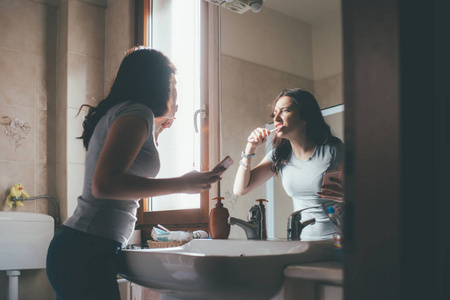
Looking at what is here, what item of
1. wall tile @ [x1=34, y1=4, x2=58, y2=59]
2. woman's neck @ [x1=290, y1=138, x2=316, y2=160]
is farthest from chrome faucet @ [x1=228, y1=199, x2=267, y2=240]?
wall tile @ [x1=34, y1=4, x2=58, y2=59]

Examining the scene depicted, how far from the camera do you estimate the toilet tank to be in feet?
7.62

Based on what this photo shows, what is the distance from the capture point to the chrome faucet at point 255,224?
4.46ft

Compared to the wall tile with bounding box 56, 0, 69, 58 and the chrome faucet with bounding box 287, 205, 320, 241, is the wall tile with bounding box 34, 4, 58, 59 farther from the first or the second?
the chrome faucet with bounding box 287, 205, 320, 241

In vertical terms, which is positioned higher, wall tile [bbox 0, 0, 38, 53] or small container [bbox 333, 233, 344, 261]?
wall tile [bbox 0, 0, 38, 53]

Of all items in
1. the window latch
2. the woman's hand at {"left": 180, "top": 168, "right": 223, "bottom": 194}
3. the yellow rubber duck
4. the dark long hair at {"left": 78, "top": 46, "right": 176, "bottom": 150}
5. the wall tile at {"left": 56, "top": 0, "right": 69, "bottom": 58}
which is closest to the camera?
the woman's hand at {"left": 180, "top": 168, "right": 223, "bottom": 194}

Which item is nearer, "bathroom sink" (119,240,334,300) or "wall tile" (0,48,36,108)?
"bathroom sink" (119,240,334,300)

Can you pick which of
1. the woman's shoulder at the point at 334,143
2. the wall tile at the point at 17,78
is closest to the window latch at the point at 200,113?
the woman's shoulder at the point at 334,143

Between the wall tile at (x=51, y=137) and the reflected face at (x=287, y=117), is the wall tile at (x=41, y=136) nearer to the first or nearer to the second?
the wall tile at (x=51, y=137)

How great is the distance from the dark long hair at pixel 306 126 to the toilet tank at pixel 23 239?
1.66 metres

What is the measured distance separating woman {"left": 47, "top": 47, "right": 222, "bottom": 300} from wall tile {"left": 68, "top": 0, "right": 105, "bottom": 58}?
192cm

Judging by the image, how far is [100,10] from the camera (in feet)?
9.64

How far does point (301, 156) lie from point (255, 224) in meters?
0.27

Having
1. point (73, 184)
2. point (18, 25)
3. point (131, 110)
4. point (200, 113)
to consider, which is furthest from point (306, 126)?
point (18, 25)

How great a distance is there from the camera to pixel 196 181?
38.9 inches
